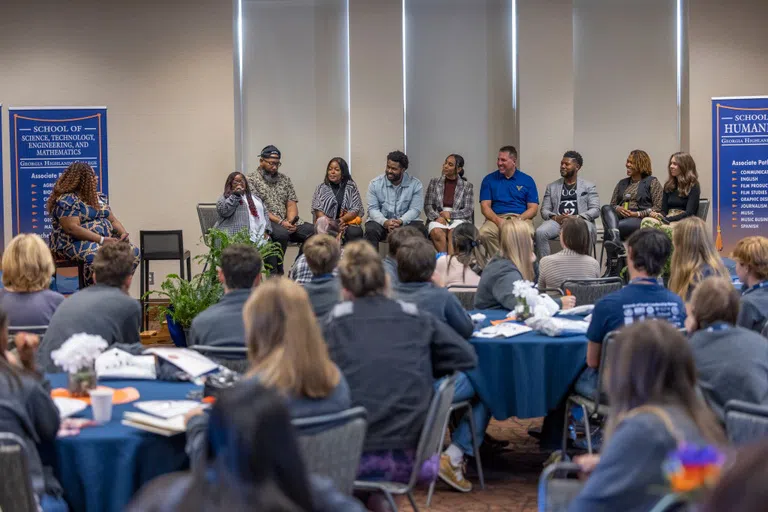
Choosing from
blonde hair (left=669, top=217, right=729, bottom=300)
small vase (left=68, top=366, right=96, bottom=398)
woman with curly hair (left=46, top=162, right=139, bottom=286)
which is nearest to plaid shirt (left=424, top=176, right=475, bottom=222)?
woman with curly hair (left=46, top=162, right=139, bottom=286)

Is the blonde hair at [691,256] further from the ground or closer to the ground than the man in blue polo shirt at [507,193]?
closer to the ground

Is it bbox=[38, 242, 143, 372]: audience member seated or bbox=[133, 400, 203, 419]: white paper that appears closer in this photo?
bbox=[133, 400, 203, 419]: white paper

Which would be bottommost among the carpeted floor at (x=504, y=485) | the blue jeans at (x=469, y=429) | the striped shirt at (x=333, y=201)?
the carpeted floor at (x=504, y=485)

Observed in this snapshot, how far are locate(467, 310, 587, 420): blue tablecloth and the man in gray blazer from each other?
5067 mm

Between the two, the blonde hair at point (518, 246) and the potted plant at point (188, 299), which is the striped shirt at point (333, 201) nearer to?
the potted plant at point (188, 299)

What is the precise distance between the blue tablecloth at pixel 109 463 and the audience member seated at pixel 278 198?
6.44 m

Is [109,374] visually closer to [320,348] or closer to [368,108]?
[320,348]

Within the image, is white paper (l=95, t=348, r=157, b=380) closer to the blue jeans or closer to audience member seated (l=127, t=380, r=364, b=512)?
the blue jeans

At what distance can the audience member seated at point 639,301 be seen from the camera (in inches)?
161

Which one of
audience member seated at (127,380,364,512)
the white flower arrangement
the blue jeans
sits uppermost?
audience member seated at (127,380,364,512)

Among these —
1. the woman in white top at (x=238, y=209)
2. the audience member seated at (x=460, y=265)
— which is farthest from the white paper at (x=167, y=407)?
the woman in white top at (x=238, y=209)

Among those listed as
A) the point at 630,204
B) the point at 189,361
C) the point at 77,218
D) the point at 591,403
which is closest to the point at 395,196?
the point at 630,204

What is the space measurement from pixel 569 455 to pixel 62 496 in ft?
8.50

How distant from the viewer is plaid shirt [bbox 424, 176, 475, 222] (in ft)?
31.7
